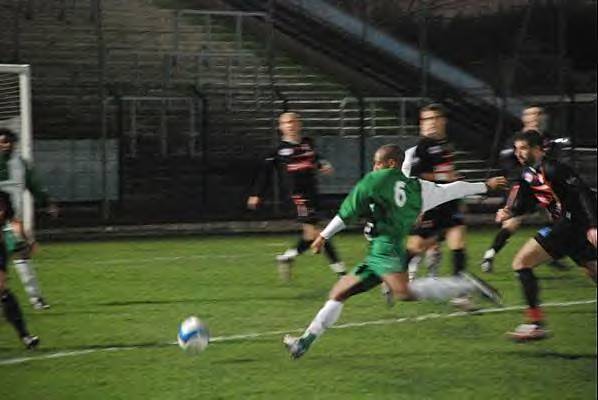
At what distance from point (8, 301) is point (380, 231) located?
122 inches

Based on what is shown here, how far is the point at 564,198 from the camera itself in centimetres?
870

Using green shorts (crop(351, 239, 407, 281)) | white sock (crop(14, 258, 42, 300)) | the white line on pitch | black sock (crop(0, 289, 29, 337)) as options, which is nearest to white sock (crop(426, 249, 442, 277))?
the white line on pitch

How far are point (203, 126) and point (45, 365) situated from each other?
13.8 meters

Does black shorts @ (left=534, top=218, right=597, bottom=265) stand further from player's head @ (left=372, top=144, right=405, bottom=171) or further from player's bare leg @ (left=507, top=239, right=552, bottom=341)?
player's head @ (left=372, top=144, right=405, bottom=171)

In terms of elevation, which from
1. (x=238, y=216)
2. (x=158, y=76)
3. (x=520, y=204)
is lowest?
(x=238, y=216)

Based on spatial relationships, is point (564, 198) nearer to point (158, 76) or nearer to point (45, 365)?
point (45, 365)

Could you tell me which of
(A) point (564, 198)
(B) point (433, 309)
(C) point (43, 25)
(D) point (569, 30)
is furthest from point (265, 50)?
(A) point (564, 198)

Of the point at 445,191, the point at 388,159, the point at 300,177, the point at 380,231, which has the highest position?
the point at 388,159

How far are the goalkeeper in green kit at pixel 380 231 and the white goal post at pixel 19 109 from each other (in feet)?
26.8

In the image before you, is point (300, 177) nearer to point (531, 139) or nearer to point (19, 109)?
point (531, 139)

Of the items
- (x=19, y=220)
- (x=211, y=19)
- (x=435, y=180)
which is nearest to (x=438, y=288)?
(x=435, y=180)

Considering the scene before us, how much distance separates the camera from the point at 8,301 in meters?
8.76

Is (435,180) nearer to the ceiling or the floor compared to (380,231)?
nearer to the ceiling

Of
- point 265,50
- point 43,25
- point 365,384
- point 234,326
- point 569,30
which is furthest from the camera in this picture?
Answer: point 569,30
